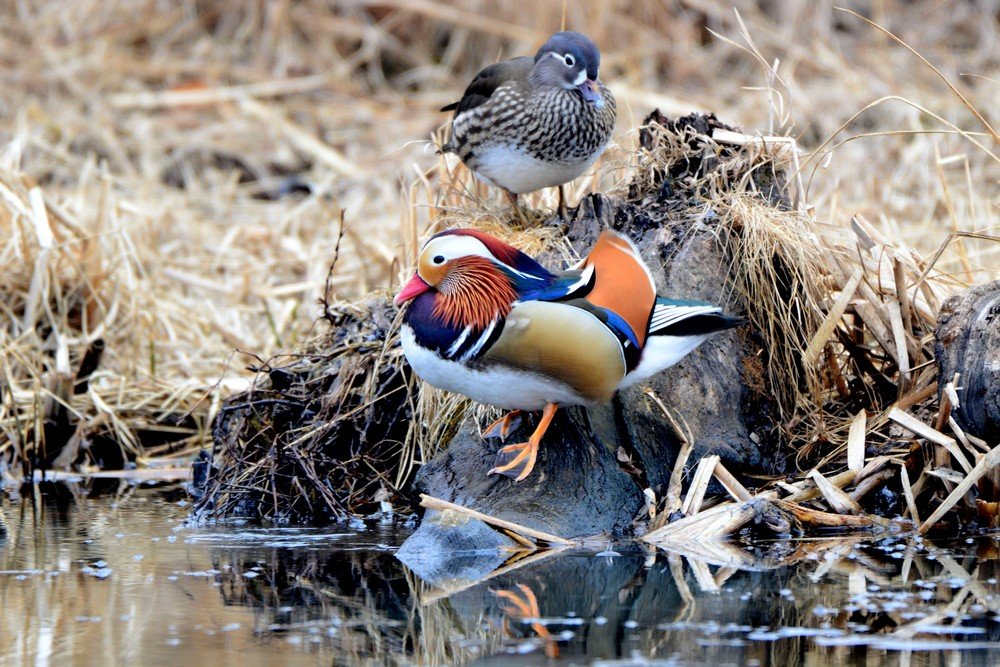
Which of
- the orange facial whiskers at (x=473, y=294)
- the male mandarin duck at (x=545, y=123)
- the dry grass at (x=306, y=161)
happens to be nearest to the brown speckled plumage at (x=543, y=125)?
the male mandarin duck at (x=545, y=123)

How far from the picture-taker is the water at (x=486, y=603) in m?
3.06

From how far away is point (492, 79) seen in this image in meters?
5.21

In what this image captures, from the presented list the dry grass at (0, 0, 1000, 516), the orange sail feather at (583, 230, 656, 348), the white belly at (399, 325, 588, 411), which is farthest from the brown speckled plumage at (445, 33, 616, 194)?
the white belly at (399, 325, 588, 411)

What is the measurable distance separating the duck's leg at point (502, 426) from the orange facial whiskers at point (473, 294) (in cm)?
52

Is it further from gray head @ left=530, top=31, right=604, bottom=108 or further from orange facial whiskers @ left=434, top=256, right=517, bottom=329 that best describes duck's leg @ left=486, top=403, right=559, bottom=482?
gray head @ left=530, top=31, right=604, bottom=108

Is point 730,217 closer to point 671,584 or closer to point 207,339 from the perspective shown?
point 671,584

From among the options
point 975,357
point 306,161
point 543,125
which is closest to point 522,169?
point 543,125

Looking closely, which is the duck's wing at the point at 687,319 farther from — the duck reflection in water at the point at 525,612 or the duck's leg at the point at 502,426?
the duck reflection in water at the point at 525,612

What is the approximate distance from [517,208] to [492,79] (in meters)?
0.52

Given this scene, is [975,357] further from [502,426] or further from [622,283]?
[502,426]

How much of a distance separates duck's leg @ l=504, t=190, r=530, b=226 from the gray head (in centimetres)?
44

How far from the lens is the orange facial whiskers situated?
386cm

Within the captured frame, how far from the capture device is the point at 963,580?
3549mm

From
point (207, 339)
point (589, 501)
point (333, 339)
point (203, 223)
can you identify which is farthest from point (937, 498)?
point (203, 223)
